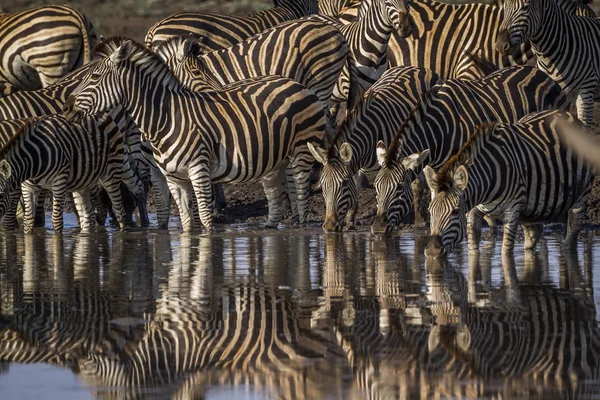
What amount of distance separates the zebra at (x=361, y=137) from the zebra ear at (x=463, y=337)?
5.05 m

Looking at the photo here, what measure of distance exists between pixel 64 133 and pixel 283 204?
254 centimetres

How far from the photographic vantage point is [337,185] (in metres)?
13.4

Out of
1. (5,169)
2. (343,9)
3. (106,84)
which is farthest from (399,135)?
(343,9)

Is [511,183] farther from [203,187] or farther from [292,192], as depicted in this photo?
[292,192]

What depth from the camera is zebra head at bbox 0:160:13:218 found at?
546 inches

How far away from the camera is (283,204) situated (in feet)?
49.8

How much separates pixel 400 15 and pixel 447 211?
19.5ft

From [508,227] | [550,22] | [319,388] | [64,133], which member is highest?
[550,22]

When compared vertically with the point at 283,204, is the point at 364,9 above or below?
above

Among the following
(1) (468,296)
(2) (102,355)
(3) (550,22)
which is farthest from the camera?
(3) (550,22)

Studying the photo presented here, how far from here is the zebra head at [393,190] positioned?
12484 mm

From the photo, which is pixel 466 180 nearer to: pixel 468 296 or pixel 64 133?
pixel 468 296

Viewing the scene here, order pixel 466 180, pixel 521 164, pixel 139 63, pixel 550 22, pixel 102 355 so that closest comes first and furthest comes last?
pixel 102 355
pixel 466 180
pixel 521 164
pixel 139 63
pixel 550 22

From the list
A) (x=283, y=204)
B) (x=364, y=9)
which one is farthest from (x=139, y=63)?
(x=364, y=9)
